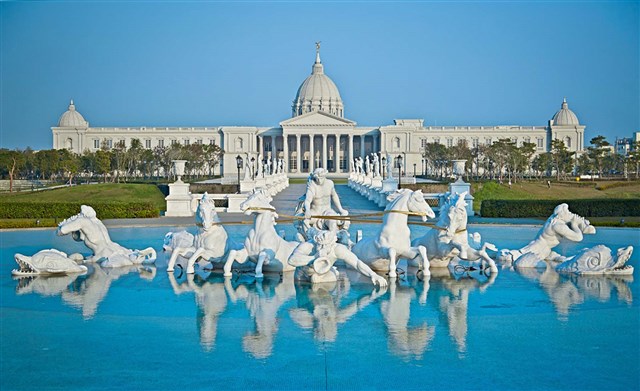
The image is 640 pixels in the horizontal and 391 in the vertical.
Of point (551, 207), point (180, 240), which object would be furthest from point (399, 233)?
point (551, 207)

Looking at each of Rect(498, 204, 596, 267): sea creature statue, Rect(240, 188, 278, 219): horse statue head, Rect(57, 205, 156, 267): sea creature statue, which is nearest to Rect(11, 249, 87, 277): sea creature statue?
Rect(57, 205, 156, 267): sea creature statue

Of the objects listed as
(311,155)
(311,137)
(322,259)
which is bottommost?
(322,259)

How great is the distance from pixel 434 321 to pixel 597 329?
1.82 meters

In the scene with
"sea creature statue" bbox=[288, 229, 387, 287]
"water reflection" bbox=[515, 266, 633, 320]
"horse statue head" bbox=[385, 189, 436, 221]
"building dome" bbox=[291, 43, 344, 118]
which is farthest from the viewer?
"building dome" bbox=[291, 43, 344, 118]

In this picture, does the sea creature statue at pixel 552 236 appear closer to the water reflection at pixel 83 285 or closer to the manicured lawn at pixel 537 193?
the water reflection at pixel 83 285

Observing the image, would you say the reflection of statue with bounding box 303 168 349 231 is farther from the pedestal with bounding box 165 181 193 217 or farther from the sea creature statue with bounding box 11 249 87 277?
the pedestal with bounding box 165 181 193 217

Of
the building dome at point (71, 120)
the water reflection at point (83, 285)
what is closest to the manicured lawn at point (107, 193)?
Result: the water reflection at point (83, 285)

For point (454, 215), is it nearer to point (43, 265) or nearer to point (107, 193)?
point (43, 265)

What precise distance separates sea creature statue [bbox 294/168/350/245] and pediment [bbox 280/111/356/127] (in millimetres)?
110785

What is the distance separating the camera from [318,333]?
28.2ft

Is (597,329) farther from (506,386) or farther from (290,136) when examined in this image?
(290,136)

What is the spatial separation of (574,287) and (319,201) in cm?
442

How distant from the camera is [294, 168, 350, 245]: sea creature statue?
42.9ft

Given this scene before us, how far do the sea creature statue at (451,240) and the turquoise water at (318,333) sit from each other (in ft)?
1.29
